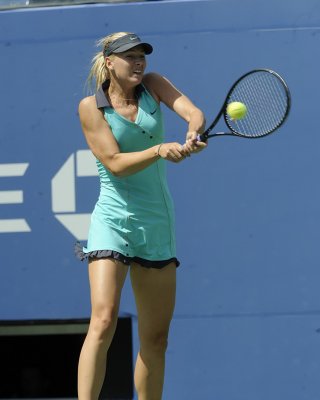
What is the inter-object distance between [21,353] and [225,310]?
0.99m

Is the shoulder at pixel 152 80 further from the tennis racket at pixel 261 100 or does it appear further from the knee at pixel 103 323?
the knee at pixel 103 323

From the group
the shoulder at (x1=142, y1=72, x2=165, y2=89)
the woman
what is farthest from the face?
the shoulder at (x1=142, y1=72, x2=165, y2=89)

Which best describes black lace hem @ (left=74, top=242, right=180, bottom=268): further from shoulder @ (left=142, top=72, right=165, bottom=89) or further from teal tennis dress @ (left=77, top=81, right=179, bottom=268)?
shoulder @ (left=142, top=72, right=165, bottom=89)

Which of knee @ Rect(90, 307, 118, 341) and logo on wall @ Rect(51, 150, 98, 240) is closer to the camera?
knee @ Rect(90, 307, 118, 341)

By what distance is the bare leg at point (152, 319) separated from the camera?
3492mm

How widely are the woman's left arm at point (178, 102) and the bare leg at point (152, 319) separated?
512 millimetres

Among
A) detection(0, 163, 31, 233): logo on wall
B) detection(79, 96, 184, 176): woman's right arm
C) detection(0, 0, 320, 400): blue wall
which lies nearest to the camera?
detection(79, 96, 184, 176): woman's right arm

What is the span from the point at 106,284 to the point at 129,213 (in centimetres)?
26

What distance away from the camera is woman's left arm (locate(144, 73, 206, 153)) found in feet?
11.0

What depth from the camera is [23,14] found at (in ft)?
13.6

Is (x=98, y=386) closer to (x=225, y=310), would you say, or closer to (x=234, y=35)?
(x=225, y=310)

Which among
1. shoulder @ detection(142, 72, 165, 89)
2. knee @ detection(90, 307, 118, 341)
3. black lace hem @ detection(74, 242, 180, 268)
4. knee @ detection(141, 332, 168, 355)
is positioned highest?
shoulder @ detection(142, 72, 165, 89)

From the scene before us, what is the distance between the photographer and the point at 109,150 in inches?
133

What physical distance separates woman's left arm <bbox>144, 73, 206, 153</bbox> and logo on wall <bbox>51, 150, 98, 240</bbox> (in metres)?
0.68
